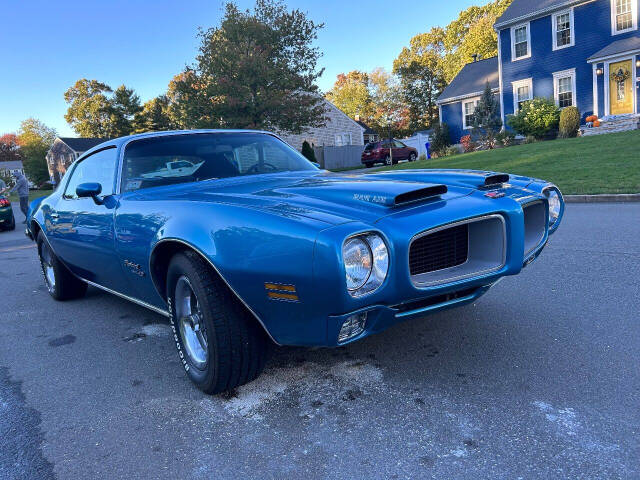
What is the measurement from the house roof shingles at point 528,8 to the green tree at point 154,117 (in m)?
37.9

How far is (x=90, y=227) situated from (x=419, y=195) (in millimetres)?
2460

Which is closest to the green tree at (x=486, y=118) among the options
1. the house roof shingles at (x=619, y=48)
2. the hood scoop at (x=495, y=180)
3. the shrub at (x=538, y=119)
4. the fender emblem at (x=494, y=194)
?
the shrub at (x=538, y=119)

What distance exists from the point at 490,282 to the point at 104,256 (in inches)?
101

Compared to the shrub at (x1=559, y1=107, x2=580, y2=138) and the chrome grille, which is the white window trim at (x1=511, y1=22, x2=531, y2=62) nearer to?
the shrub at (x1=559, y1=107, x2=580, y2=138)

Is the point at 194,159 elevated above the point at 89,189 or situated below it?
above

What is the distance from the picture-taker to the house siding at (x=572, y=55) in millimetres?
21656

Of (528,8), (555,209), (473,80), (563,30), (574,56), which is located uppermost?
(528,8)

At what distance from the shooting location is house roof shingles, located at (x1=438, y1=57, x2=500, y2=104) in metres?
27.9

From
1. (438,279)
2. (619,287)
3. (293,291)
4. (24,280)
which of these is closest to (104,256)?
(293,291)

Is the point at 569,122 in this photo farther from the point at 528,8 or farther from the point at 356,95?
the point at 356,95

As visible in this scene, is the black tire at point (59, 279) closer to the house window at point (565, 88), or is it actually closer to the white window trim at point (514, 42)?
the house window at point (565, 88)

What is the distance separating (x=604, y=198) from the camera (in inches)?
370

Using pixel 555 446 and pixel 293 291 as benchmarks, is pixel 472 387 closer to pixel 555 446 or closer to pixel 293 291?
pixel 555 446

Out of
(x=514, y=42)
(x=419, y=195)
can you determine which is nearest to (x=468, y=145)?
(x=514, y=42)
